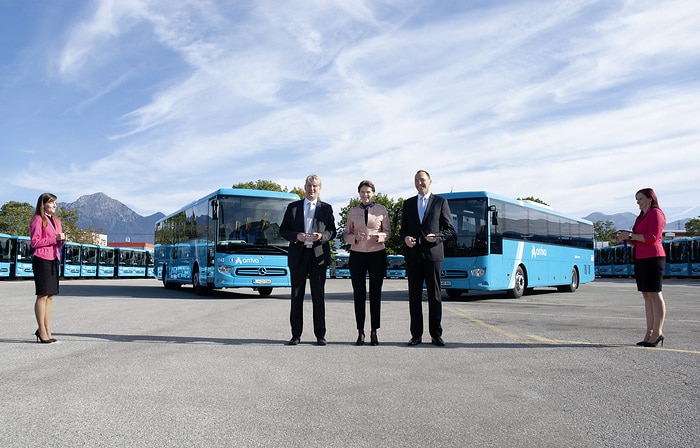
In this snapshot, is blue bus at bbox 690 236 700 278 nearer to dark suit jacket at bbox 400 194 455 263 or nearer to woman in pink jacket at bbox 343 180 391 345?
dark suit jacket at bbox 400 194 455 263

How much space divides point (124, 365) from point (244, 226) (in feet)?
38.2

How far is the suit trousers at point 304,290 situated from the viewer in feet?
24.6

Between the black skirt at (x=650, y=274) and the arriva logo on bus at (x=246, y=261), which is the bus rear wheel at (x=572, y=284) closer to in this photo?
the arriva logo on bus at (x=246, y=261)

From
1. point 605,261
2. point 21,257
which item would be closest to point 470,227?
point 21,257

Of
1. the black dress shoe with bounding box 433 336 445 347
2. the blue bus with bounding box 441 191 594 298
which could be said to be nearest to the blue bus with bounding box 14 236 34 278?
the blue bus with bounding box 441 191 594 298

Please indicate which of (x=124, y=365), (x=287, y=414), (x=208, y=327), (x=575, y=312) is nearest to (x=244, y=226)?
(x=208, y=327)

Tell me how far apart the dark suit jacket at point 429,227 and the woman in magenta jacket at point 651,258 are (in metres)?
2.10

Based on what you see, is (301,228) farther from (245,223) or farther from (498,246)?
(498,246)

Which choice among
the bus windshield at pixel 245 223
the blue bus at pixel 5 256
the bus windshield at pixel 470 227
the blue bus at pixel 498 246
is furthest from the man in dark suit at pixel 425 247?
the blue bus at pixel 5 256

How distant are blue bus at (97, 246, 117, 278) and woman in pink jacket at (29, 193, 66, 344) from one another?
42727mm

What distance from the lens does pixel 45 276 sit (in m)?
7.40

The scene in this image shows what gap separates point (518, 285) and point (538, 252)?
1.95 metres

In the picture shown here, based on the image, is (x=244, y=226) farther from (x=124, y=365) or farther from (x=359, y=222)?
(x=124, y=365)

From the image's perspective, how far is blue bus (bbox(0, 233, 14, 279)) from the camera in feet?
113
